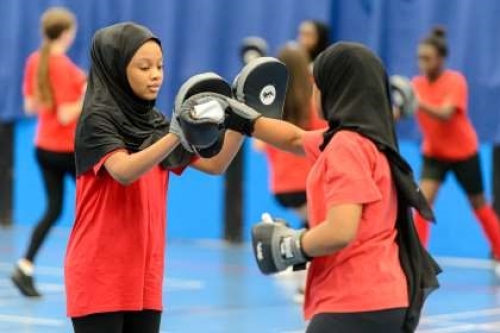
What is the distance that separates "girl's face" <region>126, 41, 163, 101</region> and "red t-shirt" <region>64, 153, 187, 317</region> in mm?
305

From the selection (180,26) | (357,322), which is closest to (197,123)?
(357,322)

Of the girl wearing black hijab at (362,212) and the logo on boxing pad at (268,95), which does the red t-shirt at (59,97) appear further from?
the girl wearing black hijab at (362,212)

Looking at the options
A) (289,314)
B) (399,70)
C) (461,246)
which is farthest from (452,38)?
(289,314)

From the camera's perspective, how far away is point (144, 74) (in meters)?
4.50

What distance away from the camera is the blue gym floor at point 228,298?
25.0ft

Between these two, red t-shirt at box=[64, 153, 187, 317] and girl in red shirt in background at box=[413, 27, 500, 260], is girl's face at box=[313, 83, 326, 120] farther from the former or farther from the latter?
girl in red shirt in background at box=[413, 27, 500, 260]

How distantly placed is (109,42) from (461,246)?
6818 mm

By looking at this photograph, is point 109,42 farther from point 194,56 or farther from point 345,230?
point 194,56

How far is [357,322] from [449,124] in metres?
6.13

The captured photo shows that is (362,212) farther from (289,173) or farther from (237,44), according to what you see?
(237,44)

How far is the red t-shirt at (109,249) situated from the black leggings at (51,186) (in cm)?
418

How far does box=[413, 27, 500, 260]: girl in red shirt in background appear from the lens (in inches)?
384

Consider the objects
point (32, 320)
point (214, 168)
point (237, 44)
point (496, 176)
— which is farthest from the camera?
point (237, 44)

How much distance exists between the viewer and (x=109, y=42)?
4.55m
